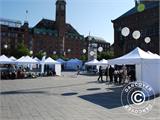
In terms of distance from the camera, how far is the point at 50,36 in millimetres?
125625

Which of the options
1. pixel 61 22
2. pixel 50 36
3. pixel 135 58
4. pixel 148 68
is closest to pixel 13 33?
pixel 50 36

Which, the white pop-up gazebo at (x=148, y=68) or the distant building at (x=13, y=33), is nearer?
the white pop-up gazebo at (x=148, y=68)

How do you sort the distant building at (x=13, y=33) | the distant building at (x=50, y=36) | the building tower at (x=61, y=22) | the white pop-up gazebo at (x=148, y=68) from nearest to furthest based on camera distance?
1. the white pop-up gazebo at (x=148, y=68)
2. the distant building at (x=13, y=33)
3. the distant building at (x=50, y=36)
4. the building tower at (x=61, y=22)

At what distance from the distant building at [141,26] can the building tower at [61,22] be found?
52.9m

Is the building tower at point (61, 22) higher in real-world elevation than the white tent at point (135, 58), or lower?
higher

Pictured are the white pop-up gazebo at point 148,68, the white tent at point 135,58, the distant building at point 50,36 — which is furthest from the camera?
the distant building at point 50,36

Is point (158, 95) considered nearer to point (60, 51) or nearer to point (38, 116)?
point (38, 116)

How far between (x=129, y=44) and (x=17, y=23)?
7021 cm

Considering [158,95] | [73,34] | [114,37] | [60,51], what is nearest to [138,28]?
[114,37]

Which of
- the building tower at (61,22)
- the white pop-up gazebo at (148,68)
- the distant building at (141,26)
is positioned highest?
the building tower at (61,22)

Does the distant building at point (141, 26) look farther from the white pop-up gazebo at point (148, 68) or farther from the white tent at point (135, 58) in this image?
the white pop-up gazebo at point (148, 68)

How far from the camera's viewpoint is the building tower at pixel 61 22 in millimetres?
120062

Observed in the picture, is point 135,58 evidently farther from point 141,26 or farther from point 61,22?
point 61,22

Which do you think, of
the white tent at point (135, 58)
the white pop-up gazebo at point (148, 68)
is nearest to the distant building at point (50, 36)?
the white tent at point (135, 58)
